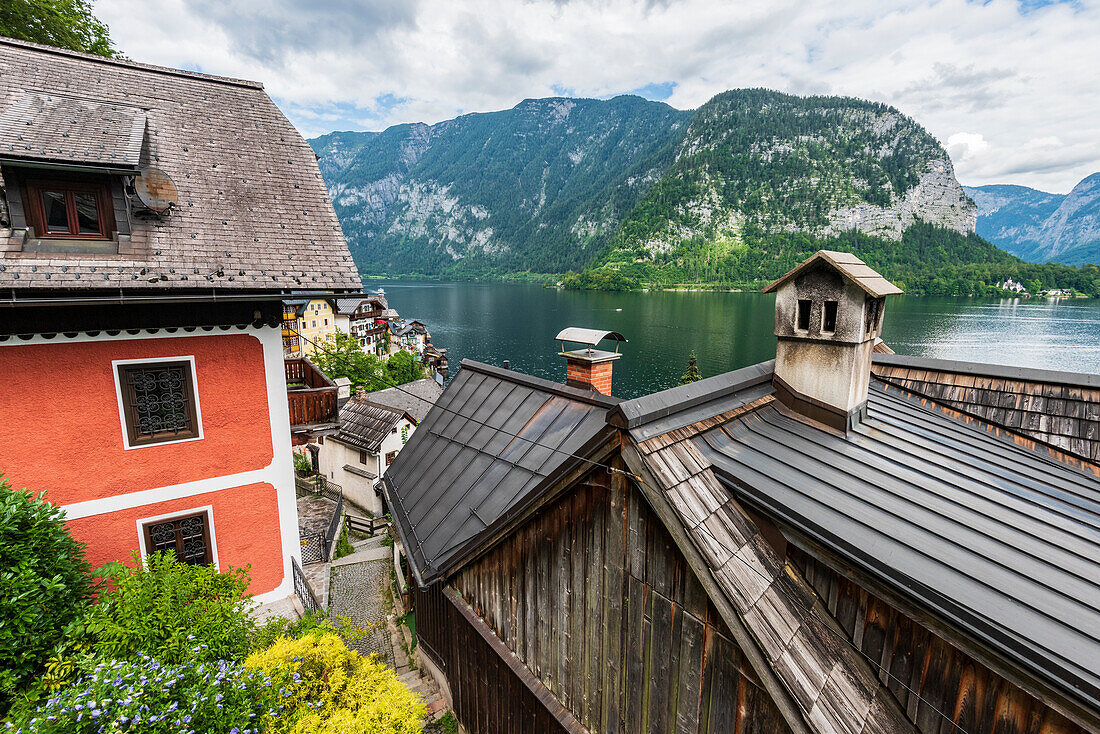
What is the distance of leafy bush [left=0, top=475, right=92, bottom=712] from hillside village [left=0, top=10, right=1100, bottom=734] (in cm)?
4

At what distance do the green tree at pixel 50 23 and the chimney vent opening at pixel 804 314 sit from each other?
61.6 ft

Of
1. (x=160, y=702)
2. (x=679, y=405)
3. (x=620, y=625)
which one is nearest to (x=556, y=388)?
(x=679, y=405)

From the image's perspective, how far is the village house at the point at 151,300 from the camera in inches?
252

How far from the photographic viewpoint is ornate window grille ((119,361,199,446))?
7102mm

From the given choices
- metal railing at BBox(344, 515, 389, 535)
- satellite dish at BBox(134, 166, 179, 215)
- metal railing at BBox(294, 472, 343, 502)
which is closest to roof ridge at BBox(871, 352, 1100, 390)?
satellite dish at BBox(134, 166, 179, 215)

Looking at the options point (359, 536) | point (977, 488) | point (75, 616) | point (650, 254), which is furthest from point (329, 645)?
point (650, 254)

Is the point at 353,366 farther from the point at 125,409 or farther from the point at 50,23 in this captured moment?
the point at 125,409

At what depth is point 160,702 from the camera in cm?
375

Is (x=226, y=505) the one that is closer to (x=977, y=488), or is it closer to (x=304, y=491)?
(x=977, y=488)

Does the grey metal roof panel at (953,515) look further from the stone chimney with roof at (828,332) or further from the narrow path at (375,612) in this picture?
the narrow path at (375,612)

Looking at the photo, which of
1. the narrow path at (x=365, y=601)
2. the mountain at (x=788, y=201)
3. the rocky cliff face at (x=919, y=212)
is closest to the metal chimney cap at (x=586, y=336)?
the narrow path at (x=365, y=601)

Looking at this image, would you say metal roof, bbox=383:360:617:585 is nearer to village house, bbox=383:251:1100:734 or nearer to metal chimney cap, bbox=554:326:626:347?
village house, bbox=383:251:1100:734

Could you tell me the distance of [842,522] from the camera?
3.16 meters

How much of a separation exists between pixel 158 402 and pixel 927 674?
9943 millimetres
